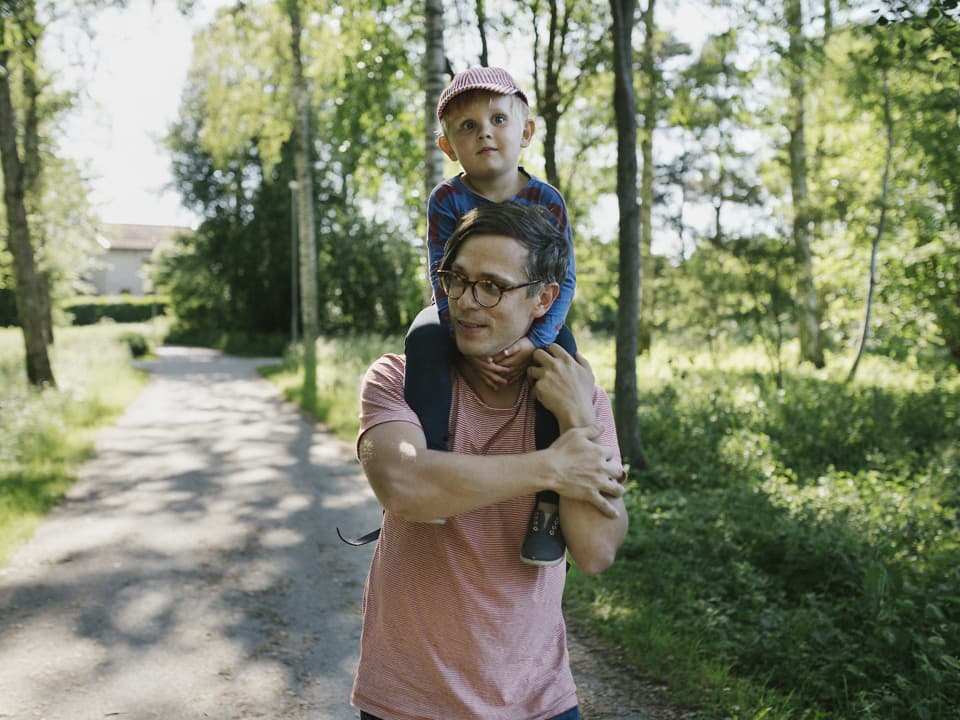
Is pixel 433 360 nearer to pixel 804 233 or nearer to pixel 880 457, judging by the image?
pixel 880 457

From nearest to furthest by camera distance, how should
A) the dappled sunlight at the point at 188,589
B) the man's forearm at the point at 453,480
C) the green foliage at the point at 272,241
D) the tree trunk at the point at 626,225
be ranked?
the man's forearm at the point at 453,480
the dappled sunlight at the point at 188,589
the tree trunk at the point at 626,225
the green foliage at the point at 272,241

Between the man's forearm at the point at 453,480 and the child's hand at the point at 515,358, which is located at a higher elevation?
the child's hand at the point at 515,358

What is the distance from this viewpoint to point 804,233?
41.8 feet

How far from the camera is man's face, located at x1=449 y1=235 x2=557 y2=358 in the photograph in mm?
1802

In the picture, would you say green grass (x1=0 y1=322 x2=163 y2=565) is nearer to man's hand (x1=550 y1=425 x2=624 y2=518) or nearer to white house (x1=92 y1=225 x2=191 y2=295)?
man's hand (x1=550 y1=425 x2=624 y2=518)

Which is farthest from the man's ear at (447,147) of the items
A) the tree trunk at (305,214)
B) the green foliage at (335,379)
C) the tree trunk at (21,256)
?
the tree trunk at (21,256)

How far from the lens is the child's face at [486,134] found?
8.30 feet

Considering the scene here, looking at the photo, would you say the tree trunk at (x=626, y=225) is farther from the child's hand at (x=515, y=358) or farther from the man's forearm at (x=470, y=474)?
the man's forearm at (x=470, y=474)

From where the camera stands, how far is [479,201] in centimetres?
255

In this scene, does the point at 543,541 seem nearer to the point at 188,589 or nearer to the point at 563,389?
the point at 563,389

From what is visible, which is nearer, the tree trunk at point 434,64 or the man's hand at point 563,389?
the man's hand at point 563,389

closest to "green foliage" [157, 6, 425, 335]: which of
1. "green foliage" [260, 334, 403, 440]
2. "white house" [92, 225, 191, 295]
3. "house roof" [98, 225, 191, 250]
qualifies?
"green foliage" [260, 334, 403, 440]

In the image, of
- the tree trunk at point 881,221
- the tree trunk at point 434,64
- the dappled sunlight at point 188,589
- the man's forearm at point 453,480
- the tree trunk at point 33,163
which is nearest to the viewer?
the man's forearm at point 453,480

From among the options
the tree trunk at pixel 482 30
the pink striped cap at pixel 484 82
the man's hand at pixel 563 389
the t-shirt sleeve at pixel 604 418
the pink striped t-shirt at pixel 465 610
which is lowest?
the pink striped t-shirt at pixel 465 610
